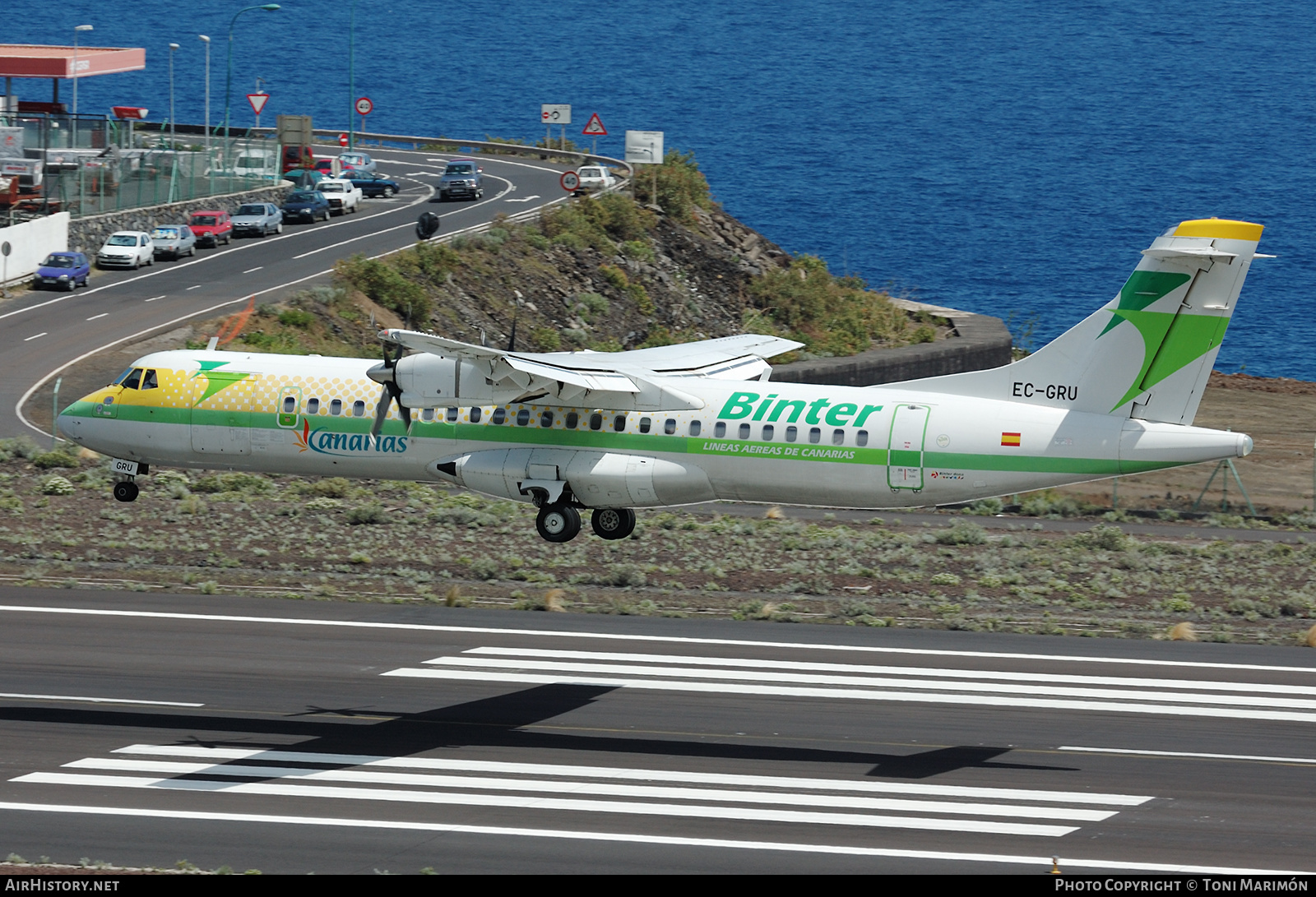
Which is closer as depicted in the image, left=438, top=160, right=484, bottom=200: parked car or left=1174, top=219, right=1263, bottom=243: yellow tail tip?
left=1174, top=219, right=1263, bottom=243: yellow tail tip

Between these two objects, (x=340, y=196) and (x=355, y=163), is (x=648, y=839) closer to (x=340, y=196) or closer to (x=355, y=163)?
(x=340, y=196)

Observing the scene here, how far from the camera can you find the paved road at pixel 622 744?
78.2ft

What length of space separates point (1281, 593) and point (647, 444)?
2085 cm

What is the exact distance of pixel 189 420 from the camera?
38812mm

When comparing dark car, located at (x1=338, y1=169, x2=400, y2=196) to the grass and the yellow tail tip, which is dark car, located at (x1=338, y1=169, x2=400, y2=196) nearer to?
the grass

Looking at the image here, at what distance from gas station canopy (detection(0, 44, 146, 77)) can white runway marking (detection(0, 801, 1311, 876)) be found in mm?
83473

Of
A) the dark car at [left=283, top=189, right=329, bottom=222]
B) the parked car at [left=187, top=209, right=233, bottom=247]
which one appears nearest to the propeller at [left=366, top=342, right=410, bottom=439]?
the parked car at [left=187, top=209, right=233, bottom=247]

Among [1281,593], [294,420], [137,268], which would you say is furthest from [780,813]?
[137,268]

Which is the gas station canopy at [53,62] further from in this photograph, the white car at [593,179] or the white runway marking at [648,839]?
the white runway marking at [648,839]

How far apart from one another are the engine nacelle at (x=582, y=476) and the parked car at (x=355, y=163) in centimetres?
7852

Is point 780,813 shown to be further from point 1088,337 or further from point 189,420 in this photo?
point 189,420

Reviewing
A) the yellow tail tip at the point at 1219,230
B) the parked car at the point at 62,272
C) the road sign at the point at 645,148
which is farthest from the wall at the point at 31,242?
A: the yellow tail tip at the point at 1219,230

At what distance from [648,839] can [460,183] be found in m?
81.8

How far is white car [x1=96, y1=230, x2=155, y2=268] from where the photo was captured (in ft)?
265
